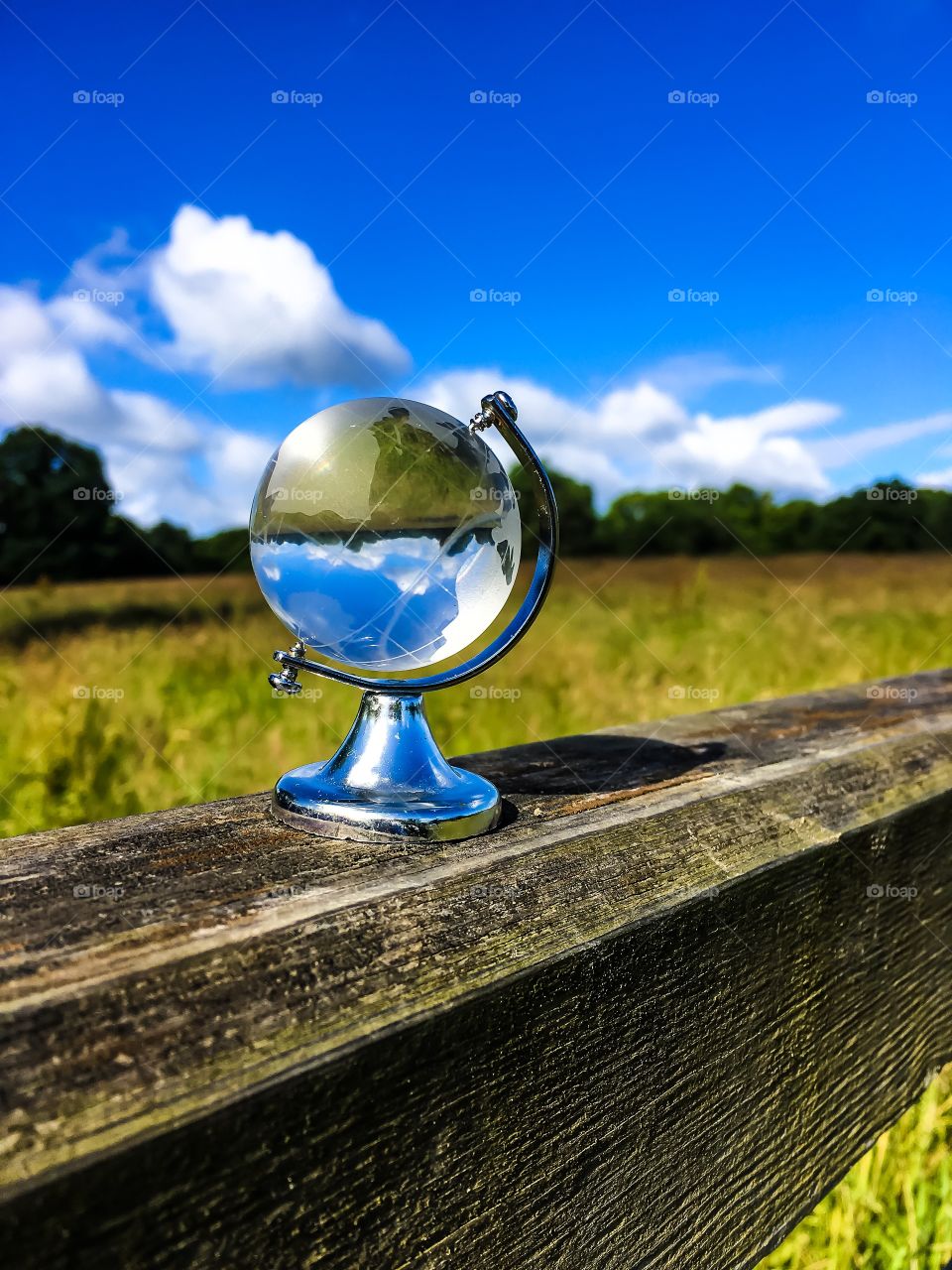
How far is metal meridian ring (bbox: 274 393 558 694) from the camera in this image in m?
1.33

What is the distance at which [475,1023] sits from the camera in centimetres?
95

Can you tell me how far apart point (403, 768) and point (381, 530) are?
0.31m

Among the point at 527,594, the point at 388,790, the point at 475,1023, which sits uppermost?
the point at 527,594

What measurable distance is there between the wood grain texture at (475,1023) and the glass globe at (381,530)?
0.92ft

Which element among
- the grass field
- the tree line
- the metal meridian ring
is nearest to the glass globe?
the metal meridian ring

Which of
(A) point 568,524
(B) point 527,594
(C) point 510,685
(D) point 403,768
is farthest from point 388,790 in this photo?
(A) point 568,524

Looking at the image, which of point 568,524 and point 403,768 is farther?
point 568,524

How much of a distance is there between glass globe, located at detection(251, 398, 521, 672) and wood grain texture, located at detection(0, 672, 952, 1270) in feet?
0.92

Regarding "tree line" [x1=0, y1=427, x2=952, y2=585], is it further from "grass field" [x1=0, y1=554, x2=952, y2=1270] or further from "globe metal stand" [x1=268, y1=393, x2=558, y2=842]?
"globe metal stand" [x1=268, y1=393, x2=558, y2=842]

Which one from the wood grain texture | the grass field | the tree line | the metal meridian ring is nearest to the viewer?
the wood grain texture

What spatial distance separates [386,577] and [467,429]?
24 centimetres

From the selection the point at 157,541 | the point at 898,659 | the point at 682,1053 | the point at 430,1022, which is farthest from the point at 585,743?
the point at 157,541

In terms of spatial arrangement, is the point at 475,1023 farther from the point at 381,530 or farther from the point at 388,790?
the point at 381,530

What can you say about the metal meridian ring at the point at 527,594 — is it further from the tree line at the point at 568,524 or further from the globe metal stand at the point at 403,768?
the tree line at the point at 568,524
